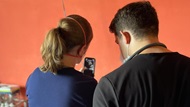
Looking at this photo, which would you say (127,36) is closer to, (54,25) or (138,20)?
(138,20)

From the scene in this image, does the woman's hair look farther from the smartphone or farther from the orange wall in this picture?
the orange wall

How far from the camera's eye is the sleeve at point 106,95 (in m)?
0.66

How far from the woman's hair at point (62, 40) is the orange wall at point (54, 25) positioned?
2.60ft

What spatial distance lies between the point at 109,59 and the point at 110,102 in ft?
3.95

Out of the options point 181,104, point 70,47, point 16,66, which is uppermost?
point 70,47

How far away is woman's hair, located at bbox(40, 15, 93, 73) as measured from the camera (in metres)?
0.90

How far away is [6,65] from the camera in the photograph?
2.10m

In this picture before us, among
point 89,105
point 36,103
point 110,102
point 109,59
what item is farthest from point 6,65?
point 110,102

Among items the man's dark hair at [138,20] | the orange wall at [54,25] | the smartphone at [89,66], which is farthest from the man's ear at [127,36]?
the orange wall at [54,25]

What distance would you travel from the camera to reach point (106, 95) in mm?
664

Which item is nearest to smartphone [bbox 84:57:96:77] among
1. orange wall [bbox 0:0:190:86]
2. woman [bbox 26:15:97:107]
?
woman [bbox 26:15:97:107]

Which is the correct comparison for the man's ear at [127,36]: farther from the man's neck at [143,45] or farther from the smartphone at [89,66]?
the smartphone at [89,66]

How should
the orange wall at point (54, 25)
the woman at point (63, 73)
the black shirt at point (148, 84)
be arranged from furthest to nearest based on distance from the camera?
the orange wall at point (54, 25), the woman at point (63, 73), the black shirt at point (148, 84)

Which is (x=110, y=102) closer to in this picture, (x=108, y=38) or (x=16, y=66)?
(x=108, y=38)
